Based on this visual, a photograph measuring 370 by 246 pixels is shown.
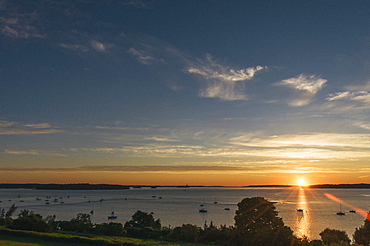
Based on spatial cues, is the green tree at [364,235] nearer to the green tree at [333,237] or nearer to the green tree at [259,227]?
the green tree at [333,237]

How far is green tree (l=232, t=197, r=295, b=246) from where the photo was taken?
1960 inches

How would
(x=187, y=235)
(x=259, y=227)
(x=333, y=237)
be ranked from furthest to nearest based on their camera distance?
1. (x=333, y=237)
2. (x=187, y=235)
3. (x=259, y=227)

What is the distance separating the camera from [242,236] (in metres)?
51.7

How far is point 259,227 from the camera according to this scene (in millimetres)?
51406

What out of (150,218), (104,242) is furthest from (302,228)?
(104,242)

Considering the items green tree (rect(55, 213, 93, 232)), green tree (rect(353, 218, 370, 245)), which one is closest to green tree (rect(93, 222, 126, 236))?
green tree (rect(55, 213, 93, 232))

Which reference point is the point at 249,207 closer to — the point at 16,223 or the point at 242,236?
the point at 242,236

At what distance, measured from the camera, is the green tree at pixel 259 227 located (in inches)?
1960

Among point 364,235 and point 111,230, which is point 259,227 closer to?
point 364,235

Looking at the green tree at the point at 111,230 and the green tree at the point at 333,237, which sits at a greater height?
the green tree at the point at 111,230

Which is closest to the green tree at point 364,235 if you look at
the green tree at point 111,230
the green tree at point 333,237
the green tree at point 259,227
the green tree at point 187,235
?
the green tree at point 333,237

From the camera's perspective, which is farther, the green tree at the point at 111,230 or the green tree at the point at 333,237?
the green tree at the point at 333,237

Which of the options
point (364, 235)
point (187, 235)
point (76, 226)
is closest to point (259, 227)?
point (187, 235)

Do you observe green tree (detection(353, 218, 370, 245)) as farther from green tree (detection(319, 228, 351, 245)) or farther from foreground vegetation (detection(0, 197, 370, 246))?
foreground vegetation (detection(0, 197, 370, 246))
